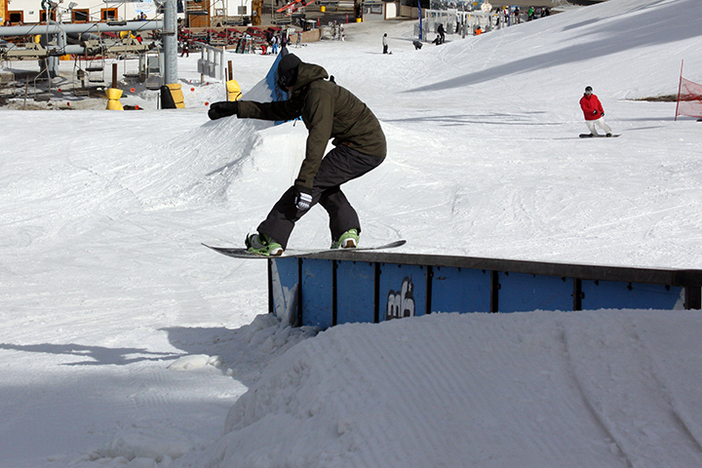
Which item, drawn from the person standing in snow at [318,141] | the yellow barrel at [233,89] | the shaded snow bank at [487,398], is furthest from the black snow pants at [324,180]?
the yellow barrel at [233,89]

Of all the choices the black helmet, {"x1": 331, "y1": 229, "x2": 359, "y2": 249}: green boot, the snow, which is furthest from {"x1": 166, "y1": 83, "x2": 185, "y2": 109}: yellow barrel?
the black helmet

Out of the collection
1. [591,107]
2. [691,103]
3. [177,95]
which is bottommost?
[591,107]

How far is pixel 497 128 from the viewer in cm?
1775

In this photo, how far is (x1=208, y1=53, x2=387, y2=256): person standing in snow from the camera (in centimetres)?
493

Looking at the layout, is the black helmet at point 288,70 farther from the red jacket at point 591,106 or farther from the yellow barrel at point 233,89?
the yellow barrel at point 233,89

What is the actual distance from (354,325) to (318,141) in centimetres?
181

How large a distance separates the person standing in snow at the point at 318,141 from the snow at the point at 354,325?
108 centimetres

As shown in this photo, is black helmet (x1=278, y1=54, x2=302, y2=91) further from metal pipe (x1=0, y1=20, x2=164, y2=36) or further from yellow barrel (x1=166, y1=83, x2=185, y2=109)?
metal pipe (x1=0, y1=20, x2=164, y2=36)

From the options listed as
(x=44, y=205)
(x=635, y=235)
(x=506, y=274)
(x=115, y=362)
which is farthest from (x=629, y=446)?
(x=44, y=205)

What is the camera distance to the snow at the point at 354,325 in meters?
2.45

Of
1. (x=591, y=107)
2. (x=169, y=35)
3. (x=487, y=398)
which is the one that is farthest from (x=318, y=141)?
(x=169, y=35)

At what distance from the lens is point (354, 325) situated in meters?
3.51

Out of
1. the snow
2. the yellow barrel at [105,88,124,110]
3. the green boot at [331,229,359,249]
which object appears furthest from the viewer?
the yellow barrel at [105,88,124,110]

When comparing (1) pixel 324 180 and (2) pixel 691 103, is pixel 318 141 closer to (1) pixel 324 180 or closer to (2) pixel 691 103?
(1) pixel 324 180
